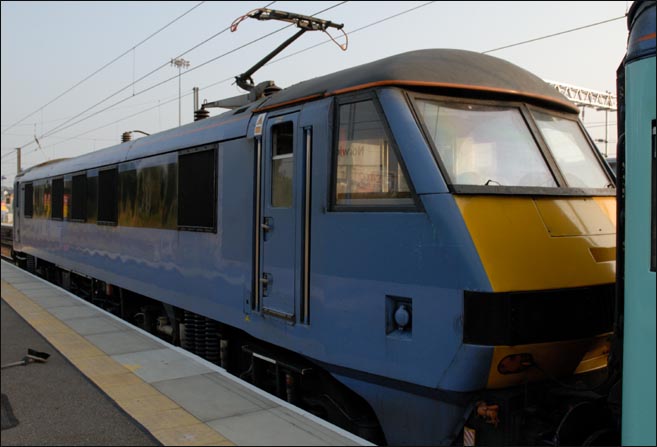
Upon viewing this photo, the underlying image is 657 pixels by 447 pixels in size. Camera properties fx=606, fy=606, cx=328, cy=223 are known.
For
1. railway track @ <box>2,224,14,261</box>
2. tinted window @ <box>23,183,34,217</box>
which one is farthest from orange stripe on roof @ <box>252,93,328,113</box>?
railway track @ <box>2,224,14,261</box>

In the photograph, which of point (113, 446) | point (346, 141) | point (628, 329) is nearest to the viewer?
point (628, 329)

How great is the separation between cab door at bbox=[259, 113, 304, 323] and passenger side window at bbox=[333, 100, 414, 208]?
0.49 meters

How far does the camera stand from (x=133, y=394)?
533 centimetres

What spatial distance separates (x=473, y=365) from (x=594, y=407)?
0.81m

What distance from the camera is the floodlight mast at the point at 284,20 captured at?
303 inches

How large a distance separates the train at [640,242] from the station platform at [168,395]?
6.59 ft

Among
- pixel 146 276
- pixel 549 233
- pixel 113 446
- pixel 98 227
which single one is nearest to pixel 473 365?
pixel 549 233

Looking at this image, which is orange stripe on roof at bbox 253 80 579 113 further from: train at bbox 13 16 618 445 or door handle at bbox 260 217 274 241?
door handle at bbox 260 217 274 241

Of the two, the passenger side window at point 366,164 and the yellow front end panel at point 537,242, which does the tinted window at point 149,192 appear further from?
the yellow front end panel at point 537,242

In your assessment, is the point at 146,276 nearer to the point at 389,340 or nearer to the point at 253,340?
the point at 253,340

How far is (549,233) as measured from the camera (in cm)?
393

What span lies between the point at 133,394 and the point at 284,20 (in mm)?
5241

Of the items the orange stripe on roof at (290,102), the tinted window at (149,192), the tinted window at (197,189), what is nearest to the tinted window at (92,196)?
the tinted window at (149,192)

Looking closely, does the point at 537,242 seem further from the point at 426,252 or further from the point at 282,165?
the point at 282,165
